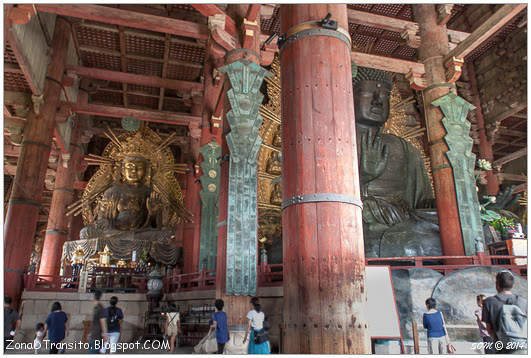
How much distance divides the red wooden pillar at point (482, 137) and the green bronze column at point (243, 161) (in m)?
8.21

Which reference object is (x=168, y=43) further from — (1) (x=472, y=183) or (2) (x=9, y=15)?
(1) (x=472, y=183)

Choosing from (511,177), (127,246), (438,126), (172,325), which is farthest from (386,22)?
(127,246)

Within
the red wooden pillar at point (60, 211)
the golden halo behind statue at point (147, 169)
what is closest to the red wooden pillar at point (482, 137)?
the golden halo behind statue at point (147, 169)

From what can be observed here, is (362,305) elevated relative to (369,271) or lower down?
lower down

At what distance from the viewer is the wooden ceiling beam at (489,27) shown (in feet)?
22.8

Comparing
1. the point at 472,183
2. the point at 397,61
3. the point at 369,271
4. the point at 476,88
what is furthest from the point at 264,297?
Answer: the point at 476,88

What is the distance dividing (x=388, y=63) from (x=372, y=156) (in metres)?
2.26

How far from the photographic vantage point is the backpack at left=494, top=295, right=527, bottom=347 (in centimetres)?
253

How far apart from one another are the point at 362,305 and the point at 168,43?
10.5 meters

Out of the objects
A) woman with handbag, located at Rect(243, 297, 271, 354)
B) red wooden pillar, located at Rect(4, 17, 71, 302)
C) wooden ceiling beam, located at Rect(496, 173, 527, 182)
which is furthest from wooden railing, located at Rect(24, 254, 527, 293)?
wooden ceiling beam, located at Rect(496, 173, 527, 182)

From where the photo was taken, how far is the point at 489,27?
723cm

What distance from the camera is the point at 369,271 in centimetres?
432

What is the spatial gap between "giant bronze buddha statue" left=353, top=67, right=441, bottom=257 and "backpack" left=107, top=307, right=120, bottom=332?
4649 millimetres

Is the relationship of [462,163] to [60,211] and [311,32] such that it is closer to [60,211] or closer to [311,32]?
[311,32]
